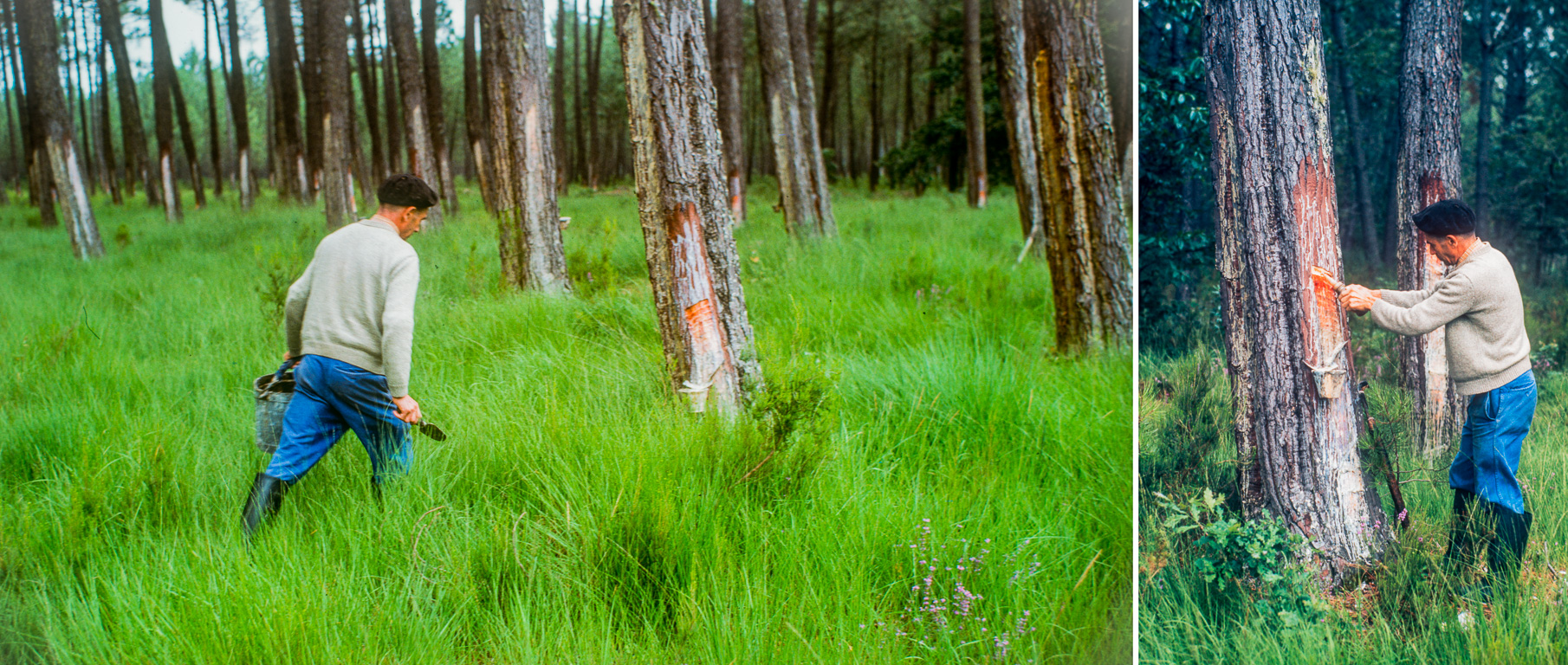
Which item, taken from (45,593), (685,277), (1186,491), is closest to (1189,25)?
(1186,491)

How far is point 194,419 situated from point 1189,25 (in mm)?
3741

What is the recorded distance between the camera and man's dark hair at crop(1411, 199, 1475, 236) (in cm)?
189

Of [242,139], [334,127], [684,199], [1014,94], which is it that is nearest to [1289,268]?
[684,199]

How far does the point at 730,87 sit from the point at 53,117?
304 inches

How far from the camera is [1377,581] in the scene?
1.96 metres

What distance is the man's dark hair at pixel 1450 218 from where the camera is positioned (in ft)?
6.20

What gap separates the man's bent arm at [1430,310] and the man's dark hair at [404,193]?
105 inches

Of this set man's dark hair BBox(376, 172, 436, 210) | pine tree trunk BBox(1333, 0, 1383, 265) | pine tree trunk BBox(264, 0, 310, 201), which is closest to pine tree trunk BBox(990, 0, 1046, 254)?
pine tree trunk BBox(1333, 0, 1383, 265)

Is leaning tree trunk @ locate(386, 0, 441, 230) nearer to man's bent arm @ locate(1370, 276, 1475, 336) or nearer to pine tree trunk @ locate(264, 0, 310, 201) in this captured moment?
pine tree trunk @ locate(264, 0, 310, 201)

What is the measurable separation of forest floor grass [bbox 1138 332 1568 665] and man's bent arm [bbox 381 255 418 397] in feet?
7.36

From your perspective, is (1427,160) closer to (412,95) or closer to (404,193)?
(404,193)

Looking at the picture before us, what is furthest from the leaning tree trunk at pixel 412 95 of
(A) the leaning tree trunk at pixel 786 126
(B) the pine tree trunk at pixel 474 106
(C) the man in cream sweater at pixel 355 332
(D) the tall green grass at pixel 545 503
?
(C) the man in cream sweater at pixel 355 332

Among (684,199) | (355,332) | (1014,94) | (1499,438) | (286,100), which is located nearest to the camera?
(1499,438)

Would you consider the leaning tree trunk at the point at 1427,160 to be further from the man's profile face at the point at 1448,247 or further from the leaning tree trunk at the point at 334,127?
the leaning tree trunk at the point at 334,127
